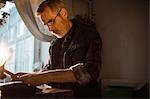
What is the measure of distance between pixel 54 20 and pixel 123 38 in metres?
1.48

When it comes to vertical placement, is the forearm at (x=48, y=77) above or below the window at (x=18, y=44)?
below

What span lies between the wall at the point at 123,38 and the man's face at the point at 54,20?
134cm

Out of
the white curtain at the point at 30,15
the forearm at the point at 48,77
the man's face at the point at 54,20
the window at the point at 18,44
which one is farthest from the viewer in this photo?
the window at the point at 18,44

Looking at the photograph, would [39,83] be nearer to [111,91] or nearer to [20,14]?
[111,91]

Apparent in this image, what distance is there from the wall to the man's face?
4.40ft

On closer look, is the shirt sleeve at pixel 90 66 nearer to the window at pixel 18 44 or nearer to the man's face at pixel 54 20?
the man's face at pixel 54 20

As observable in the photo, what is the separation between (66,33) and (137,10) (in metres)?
1.50

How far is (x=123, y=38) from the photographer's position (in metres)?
2.47

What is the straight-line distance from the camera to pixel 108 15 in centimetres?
251

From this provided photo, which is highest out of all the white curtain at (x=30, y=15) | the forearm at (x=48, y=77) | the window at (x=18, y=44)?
the white curtain at (x=30, y=15)

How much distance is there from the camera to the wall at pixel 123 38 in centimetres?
246

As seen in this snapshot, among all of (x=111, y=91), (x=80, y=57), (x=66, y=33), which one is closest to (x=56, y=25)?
(x=66, y=33)

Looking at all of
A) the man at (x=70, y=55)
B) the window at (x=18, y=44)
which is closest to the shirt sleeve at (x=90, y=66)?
the man at (x=70, y=55)

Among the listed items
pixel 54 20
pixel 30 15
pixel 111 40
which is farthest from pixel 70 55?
pixel 111 40
